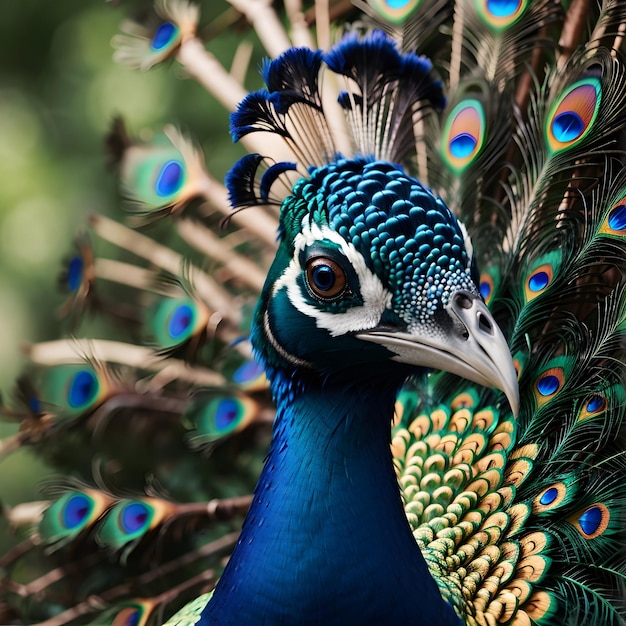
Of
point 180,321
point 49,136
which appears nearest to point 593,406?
point 180,321

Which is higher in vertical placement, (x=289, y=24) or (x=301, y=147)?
(x=289, y=24)

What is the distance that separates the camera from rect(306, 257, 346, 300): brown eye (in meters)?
0.90

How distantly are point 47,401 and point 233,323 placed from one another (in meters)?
0.39

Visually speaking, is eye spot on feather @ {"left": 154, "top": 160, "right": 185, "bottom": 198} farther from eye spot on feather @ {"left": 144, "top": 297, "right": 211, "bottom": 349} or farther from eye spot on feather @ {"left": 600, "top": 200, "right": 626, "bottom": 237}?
eye spot on feather @ {"left": 600, "top": 200, "right": 626, "bottom": 237}

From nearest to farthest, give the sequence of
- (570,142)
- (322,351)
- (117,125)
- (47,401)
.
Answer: (322,351)
(570,142)
(47,401)
(117,125)

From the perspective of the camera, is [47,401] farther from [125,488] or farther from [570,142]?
[570,142]

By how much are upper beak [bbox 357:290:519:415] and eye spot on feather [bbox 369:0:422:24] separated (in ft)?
2.27

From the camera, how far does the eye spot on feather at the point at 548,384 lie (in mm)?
1218

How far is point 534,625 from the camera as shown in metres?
1.09

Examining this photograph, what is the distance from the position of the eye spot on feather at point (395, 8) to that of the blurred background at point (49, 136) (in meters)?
0.96

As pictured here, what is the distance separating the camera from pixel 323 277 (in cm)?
91

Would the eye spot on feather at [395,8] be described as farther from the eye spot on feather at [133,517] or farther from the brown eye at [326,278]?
the eye spot on feather at [133,517]

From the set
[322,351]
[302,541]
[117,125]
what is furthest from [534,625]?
[117,125]

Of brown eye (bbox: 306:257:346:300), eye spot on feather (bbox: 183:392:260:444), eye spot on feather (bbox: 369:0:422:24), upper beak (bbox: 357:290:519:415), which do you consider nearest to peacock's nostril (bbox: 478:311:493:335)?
upper beak (bbox: 357:290:519:415)
